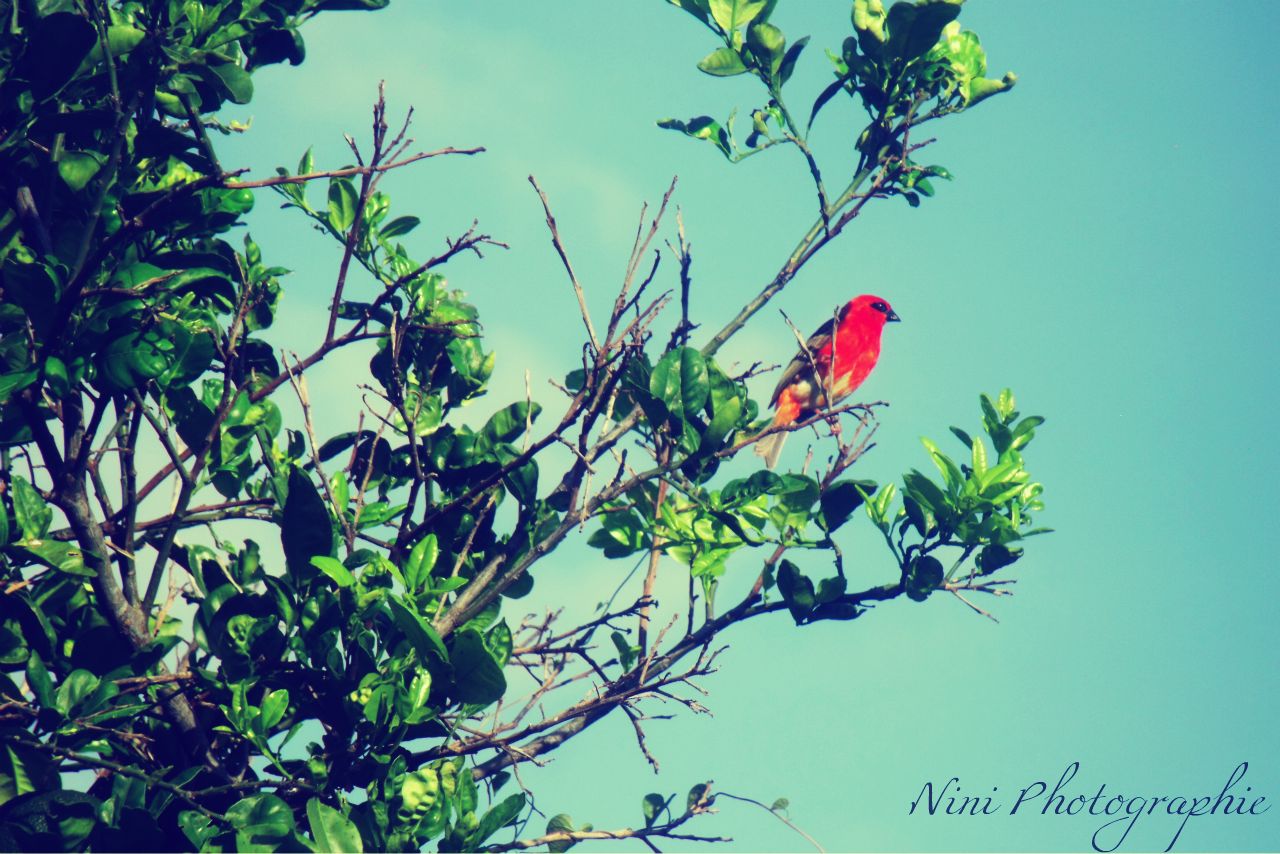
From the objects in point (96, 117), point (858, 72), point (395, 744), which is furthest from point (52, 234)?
point (858, 72)

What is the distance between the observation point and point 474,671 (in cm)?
281

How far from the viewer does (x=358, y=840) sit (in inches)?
104

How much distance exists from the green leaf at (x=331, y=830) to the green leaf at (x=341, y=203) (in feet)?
6.31

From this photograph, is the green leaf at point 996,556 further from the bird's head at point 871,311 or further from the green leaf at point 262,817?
the bird's head at point 871,311

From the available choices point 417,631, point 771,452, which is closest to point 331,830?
point 417,631

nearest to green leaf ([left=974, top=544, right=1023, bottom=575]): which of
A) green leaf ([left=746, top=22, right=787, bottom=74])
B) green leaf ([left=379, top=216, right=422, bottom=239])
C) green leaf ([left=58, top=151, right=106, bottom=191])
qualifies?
green leaf ([left=746, top=22, right=787, bottom=74])

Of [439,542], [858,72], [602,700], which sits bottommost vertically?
[602,700]

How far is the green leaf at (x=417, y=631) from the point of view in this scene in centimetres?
267

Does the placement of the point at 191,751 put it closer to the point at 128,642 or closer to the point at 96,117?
the point at 128,642

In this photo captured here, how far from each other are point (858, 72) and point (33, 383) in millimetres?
2438

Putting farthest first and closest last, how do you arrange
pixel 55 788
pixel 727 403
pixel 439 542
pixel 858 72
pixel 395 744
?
pixel 858 72 → pixel 439 542 → pixel 727 403 → pixel 395 744 → pixel 55 788

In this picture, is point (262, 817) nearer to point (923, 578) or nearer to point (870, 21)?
point (923, 578)

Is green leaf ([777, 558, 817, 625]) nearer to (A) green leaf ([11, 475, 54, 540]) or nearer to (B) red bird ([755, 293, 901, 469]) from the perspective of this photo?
(A) green leaf ([11, 475, 54, 540])

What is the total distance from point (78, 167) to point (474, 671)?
158cm
